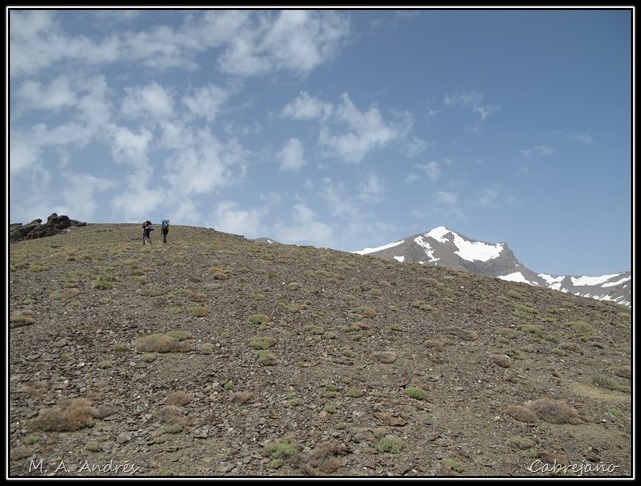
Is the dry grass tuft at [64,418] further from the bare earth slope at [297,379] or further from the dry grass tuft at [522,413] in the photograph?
the dry grass tuft at [522,413]

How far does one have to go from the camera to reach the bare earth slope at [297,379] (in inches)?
465

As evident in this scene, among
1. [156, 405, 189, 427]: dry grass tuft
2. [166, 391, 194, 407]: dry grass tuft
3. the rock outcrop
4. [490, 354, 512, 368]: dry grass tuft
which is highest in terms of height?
the rock outcrop

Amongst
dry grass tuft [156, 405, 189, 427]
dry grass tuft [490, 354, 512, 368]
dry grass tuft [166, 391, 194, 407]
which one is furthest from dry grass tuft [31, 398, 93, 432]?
dry grass tuft [490, 354, 512, 368]

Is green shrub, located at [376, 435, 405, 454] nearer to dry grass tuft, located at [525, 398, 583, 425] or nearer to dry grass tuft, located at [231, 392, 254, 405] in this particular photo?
dry grass tuft, located at [231, 392, 254, 405]

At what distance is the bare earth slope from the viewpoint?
11805mm

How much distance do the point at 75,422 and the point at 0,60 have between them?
1069 centimetres

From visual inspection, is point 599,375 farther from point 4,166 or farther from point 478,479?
point 4,166

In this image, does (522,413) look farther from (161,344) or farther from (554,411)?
(161,344)

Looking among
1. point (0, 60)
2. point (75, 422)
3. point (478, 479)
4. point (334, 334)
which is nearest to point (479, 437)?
point (478, 479)

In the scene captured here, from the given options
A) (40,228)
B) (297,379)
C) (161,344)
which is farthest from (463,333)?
(40,228)

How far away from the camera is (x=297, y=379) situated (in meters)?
16.8

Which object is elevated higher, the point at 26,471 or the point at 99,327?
the point at 99,327

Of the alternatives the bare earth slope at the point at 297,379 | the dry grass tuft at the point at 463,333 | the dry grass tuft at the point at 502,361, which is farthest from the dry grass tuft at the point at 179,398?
the dry grass tuft at the point at 463,333

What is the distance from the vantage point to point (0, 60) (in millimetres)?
10688
